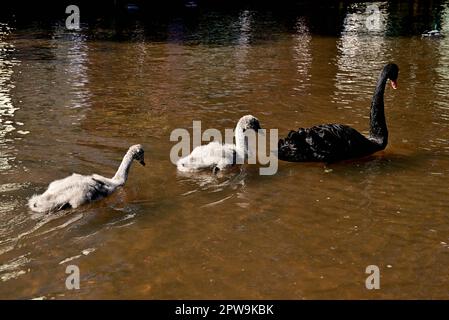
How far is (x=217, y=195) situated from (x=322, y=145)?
1496 millimetres

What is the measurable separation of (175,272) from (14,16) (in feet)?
63.3

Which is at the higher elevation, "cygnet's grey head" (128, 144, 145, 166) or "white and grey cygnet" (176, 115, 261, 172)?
"cygnet's grey head" (128, 144, 145, 166)

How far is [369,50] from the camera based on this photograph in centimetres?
1493

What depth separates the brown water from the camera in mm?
4145

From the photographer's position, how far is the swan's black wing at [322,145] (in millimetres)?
6469

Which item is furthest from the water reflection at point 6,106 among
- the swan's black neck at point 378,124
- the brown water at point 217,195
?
the swan's black neck at point 378,124

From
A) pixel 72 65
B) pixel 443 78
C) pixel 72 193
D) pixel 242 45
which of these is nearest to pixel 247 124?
pixel 72 193

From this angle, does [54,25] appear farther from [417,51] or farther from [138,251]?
[138,251]

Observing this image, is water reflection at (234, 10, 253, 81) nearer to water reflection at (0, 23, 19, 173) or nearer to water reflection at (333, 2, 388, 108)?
water reflection at (333, 2, 388, 108)

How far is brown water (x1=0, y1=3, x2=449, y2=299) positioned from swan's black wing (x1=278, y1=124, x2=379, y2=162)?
134 millimetres

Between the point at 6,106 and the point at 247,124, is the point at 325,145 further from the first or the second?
the point at 6,106

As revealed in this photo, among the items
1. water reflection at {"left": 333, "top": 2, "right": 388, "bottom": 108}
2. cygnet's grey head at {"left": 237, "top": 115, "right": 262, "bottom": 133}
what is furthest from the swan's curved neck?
water reflection at {"left": 333, "top": 2, "right": 388, "bottom": 108}

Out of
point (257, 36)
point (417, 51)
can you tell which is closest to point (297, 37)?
point (257, 36)

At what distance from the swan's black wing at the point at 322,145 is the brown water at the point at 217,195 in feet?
0.44
